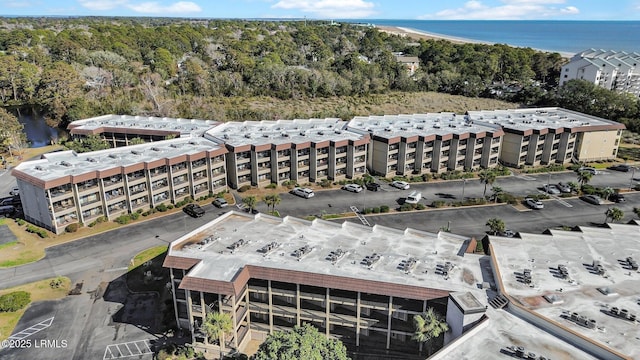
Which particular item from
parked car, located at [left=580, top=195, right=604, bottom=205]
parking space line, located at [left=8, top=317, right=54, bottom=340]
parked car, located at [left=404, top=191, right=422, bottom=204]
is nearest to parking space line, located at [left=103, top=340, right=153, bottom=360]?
parking space line, located at [left=8, top=317, right=54, bottom=340]

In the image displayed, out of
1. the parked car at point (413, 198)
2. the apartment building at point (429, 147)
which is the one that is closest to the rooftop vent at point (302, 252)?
the parked car at point (413, 198)

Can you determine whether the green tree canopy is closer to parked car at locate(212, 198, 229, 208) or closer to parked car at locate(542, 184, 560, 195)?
parked car at locate(212, 198, 229, 208)

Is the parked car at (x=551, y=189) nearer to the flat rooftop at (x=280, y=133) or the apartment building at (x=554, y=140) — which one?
the apartment building at (x=554, y=140)

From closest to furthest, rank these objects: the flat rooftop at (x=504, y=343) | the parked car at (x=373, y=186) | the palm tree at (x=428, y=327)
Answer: the flat rooftop at (x=504, y=343)
the palm tree at (x=428, y=327)
the parked car at (x=373, y=186)

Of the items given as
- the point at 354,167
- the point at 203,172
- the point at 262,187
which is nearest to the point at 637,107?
the point at 354,167

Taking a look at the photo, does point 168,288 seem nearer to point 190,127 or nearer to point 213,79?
point 190,127

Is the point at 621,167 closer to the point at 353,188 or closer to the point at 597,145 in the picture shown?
the point at 597,145

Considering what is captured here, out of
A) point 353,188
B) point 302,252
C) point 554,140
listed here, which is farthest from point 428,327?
point 554,140
